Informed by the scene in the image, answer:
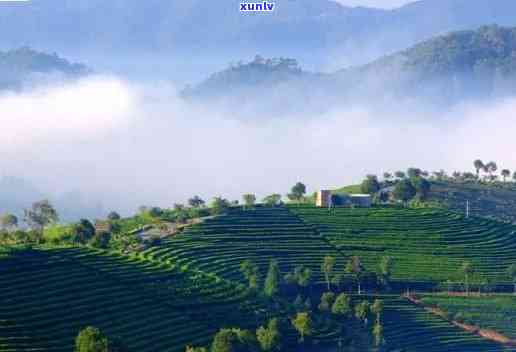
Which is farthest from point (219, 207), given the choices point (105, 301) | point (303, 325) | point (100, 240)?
point (105, 301)

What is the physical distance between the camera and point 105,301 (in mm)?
67188

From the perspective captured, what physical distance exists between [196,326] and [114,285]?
560 cm

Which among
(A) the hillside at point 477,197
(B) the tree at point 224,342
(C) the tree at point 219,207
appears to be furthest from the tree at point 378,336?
(A) the hillside at point 477,197

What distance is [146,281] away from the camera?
72.6 m

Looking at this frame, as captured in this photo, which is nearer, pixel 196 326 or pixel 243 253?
pixel 196 326

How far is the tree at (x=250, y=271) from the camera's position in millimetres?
79750

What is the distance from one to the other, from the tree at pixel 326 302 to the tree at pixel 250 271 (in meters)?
→ 4.55

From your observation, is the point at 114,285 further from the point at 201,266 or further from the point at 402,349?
the point at 402,349

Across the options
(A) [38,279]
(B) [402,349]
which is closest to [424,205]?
(B) [402,349]

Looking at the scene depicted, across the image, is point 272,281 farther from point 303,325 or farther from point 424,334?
point 424,334

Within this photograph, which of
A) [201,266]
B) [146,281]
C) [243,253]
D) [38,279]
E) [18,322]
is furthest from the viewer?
[243,253]

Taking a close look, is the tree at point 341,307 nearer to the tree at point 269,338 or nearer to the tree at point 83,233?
the tree at point 269,338

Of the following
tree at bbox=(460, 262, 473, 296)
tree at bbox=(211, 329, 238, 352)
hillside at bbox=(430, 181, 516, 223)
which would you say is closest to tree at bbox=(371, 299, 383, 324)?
tree at bbox=(460, 262, 473, 296)

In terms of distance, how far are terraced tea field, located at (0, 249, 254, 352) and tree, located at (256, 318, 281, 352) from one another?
287 cm
